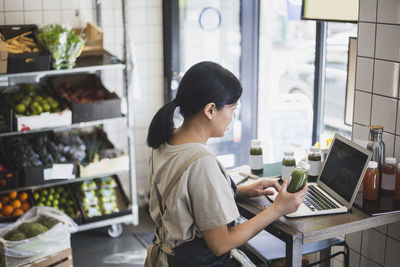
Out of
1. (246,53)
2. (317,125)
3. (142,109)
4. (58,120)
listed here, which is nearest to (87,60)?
(58,120)

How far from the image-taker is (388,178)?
2.29 m

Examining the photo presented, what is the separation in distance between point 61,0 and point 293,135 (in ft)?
9.04

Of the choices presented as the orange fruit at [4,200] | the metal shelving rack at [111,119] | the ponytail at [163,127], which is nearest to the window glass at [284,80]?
the metal shelving rack at [111,119]

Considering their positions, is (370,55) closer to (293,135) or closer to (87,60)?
(87,60)

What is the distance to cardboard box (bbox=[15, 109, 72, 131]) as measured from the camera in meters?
3.40

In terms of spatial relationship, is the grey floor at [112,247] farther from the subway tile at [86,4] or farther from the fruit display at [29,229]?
the subway tile at [86,4]

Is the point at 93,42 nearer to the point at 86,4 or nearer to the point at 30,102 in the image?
the point at 86,4

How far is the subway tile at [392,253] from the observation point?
2.54 metres

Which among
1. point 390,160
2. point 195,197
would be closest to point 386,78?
point 390,160

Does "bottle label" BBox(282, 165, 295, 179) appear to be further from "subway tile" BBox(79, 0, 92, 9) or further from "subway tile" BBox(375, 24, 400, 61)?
"subway tile" BBox(79, 0, 92, 9)

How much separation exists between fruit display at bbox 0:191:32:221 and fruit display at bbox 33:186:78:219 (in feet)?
0.27

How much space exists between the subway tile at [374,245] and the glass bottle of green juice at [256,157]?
0.63 metres

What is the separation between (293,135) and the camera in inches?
218

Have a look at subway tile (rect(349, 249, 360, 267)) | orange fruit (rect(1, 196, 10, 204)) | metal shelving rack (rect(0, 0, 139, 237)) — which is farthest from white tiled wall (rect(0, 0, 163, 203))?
subway tile (rect(349, 249, 360, 267))
